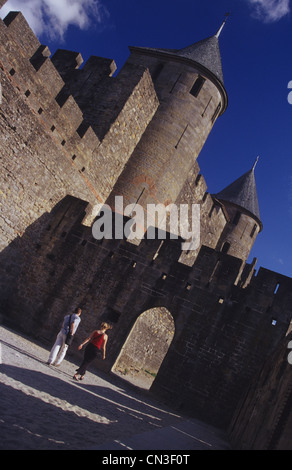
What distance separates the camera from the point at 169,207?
16297 mm

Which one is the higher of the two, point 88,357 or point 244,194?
point 244,194

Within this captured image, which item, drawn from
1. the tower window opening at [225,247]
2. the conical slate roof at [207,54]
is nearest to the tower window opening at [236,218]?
the tower window opening at [225,247]

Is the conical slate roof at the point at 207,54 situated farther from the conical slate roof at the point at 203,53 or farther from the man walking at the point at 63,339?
the man walking at the point at 63,339

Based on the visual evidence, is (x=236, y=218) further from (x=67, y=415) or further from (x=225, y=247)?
(x=67, y=415)

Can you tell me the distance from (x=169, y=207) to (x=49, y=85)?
7017mm

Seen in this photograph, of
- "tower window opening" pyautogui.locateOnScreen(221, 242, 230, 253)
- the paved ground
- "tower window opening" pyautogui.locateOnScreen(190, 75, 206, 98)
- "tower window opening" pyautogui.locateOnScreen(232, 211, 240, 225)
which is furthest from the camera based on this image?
"tower window opening" pyautogui.locateOnScreen(232, 211, 240, 225)

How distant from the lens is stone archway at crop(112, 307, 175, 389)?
15.4 meters

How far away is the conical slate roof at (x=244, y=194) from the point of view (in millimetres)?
24312

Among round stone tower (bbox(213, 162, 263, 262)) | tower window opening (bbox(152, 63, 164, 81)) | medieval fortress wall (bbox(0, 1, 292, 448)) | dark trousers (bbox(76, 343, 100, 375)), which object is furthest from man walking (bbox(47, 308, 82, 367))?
round stone tower (bbox(213, 162, 263, 262))

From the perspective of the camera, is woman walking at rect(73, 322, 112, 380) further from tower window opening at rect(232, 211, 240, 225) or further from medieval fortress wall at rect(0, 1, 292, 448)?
tower window opening at rect(232, 211, 240, 225)

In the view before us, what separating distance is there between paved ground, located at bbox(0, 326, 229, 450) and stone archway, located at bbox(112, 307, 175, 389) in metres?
6.76

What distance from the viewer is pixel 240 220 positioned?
23.7 metres

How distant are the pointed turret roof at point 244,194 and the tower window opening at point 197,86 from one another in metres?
9.07

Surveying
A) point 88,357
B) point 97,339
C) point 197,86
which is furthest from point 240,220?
point 88,357
